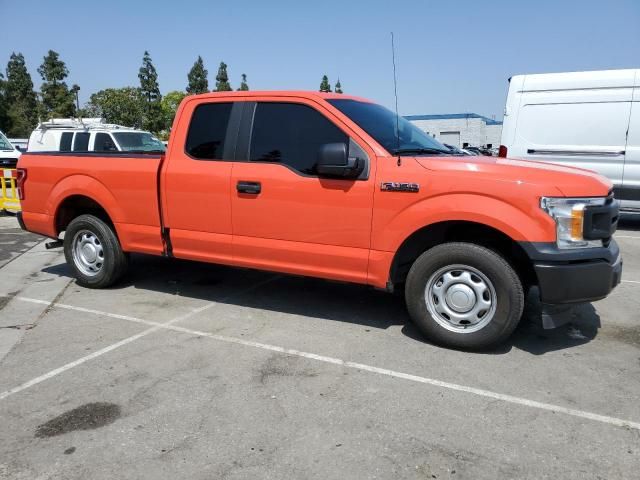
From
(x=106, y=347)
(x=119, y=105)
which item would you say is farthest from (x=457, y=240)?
(x=119, y=105)

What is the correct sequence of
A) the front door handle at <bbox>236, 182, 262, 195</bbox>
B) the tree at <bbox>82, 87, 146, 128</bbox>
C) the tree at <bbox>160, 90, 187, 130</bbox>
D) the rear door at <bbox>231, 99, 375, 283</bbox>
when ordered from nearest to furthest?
the rear door at <bbox>231, 99, 375, 283</bbox> < the front door handle at <bbox>236, 182, 262, 195</bbox> < the tree at <bbox>82, 87, 146, 128</bbox> < the tree at <bbox>160, 90, 187, 130</bbox>

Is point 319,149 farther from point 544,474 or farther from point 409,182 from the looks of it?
point 544,474

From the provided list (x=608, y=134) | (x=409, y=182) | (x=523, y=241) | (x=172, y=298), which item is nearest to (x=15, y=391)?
(x=172, y=298)

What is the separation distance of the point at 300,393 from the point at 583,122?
330 inches

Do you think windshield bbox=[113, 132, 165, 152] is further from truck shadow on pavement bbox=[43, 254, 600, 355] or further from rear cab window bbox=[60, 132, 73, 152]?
truck shadow on pavement bbox=[43, 254, 600, 355]

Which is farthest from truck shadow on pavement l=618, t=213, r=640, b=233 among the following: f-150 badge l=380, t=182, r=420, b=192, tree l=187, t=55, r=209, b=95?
tree l=187, t=55, r=209, b=95

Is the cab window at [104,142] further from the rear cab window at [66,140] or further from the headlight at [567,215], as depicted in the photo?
the headlight at [567,215]

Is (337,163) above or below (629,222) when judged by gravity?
above

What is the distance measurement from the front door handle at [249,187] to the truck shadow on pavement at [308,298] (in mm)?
1245

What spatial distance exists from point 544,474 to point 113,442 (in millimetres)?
2250

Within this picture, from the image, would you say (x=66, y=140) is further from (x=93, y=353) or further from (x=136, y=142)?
(x=93, y=353)

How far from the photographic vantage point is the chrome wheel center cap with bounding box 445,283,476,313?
13.3 feet

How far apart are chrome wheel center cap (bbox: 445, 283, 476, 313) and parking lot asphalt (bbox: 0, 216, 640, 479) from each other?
38cm

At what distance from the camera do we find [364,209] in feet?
13.9
